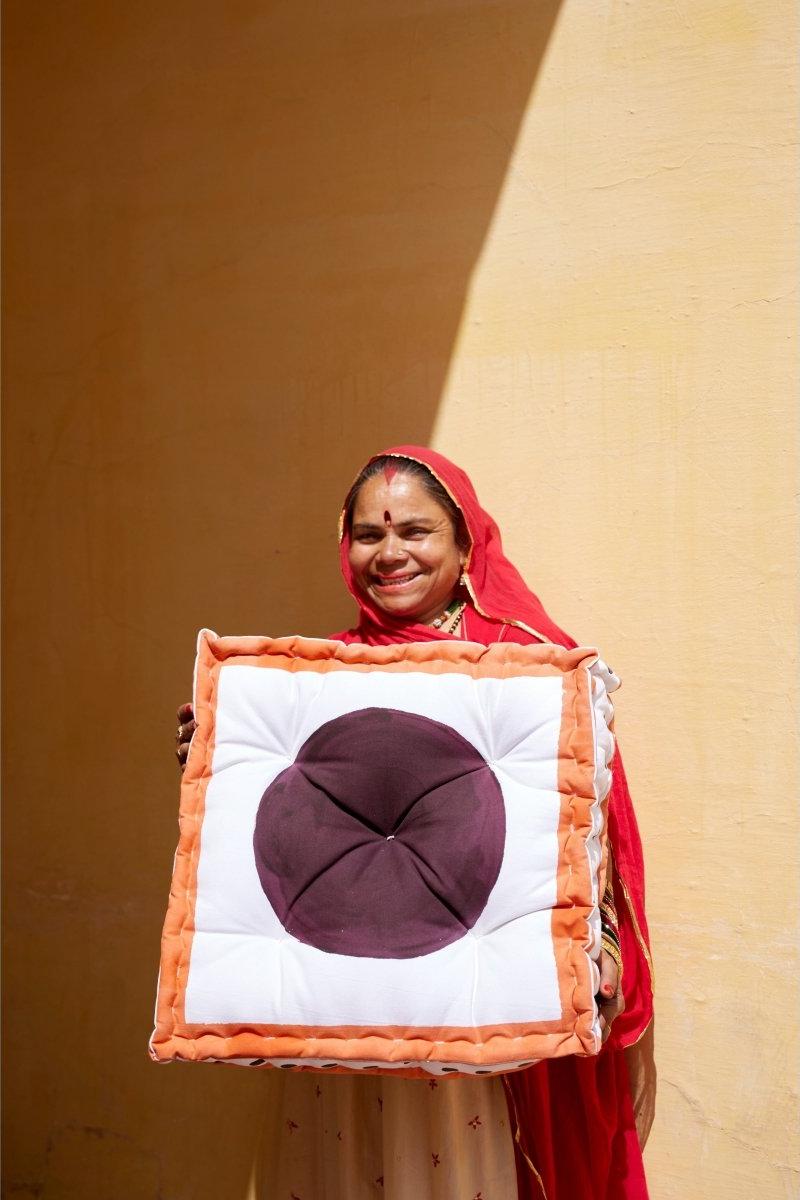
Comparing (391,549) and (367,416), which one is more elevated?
(367,416)

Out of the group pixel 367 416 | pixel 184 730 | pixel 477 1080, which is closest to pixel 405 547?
pixel 184 730

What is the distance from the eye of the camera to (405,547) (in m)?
2.38

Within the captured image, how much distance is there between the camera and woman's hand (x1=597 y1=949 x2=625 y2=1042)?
2076mm

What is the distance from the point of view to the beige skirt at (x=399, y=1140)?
219cm

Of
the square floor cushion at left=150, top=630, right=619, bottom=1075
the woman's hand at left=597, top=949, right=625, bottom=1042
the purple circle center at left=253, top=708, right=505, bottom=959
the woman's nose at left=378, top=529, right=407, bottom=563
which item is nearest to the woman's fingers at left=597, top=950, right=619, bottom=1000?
the woman's hand at left=597, top=949, right=625, bottom=1042

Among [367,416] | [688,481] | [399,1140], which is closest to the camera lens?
[399,1140]

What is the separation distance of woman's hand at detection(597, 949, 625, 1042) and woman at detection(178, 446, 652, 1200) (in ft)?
0.24

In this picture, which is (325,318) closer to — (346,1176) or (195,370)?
(195,370)

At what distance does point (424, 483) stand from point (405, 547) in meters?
0.13

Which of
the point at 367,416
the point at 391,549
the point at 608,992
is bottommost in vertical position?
the point at 608,992

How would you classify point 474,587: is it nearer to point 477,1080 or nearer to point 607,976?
point 607,976

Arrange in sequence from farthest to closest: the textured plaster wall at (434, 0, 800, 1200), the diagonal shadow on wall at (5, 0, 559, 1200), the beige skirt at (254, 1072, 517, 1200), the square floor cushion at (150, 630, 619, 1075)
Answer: the diagonal shadow on wall at (5, 0, 559, 1200)
the textured plaster wall at (434, 0, 800, 1200)
the beige skirt at (254, 1072, 517, 1200)
the square floor cushion at (150, 630, 619, 1075)

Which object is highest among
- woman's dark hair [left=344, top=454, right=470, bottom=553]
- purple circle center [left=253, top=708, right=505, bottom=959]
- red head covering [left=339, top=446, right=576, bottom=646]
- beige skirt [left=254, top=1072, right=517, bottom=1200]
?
woman's dark hair [left=344, top=454, right=470, bottom=553]

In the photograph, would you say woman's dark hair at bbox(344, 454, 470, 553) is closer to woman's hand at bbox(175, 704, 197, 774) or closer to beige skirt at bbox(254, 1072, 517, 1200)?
woman's hand at bbox(175, 704, 197, 774)
